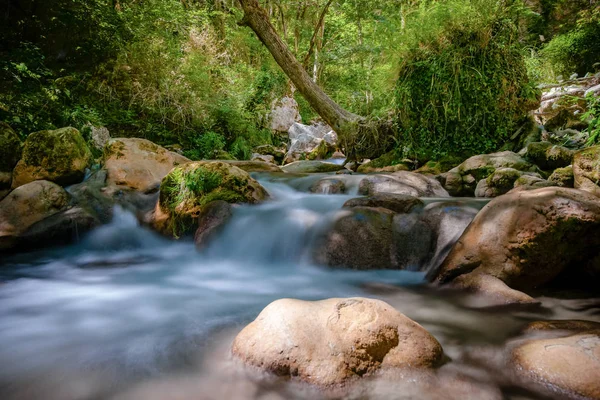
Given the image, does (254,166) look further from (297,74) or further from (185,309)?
(185,309)

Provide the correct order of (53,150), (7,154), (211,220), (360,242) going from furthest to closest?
(53,150) < (7,154) < (211,220) < (360,242)

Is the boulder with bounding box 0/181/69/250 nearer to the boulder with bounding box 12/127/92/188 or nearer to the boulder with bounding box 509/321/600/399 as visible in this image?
the boulder with bounding box 12/127/92/188

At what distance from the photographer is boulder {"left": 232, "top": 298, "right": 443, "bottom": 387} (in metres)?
1.76

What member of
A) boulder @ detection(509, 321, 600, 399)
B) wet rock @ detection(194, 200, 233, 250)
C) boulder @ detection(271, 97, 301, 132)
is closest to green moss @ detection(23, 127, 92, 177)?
wet rock @ detection(194, 200, 233, 250)

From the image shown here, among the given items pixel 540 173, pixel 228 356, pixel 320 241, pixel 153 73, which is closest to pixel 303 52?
pixel 153 73

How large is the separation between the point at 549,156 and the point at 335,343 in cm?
552

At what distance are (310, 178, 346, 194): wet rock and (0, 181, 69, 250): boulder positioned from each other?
13.1ft

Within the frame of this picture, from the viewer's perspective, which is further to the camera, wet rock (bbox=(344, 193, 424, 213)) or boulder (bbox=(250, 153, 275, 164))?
boulder (bbox=(250, 153, 275, 164))

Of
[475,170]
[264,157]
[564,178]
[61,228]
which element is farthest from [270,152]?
[564,178]

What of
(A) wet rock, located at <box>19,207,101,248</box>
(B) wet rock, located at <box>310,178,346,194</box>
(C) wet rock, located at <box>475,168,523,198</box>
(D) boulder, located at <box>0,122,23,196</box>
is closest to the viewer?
(A) wet rock, located at <box>19,207,101,248</box>

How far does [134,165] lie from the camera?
6266mm

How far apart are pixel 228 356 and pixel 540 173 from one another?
5558 mm

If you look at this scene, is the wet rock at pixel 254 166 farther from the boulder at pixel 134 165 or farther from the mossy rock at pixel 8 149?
the mossy rock at pixel 8 149

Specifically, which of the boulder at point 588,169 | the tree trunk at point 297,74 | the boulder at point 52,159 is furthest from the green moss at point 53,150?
the boulder at point 588,169
